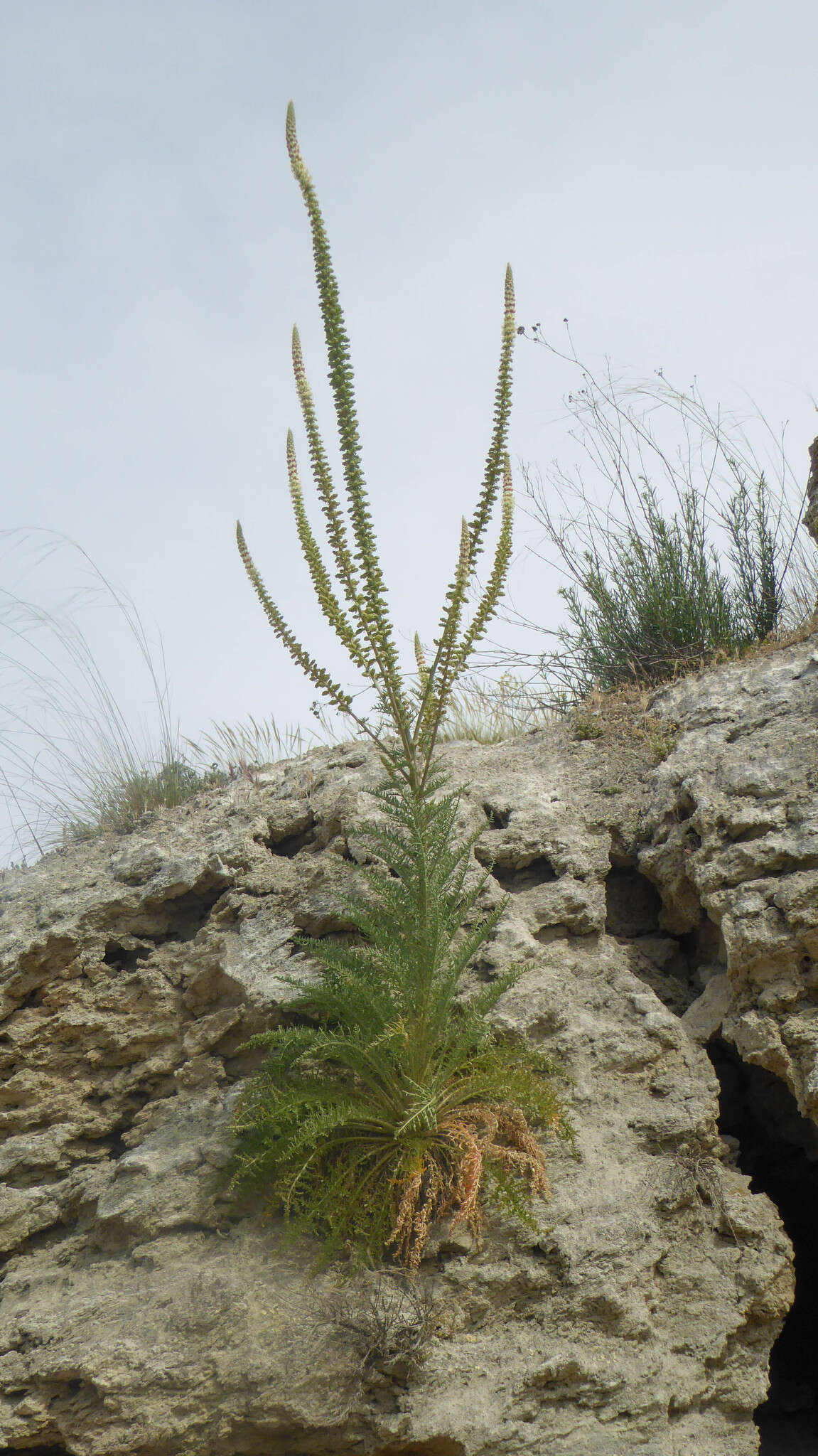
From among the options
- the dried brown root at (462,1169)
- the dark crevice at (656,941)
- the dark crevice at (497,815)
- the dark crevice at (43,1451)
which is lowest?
the dark crevice at (43,1451)

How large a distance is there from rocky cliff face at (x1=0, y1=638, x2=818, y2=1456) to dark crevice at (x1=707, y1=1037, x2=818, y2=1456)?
0.02 meters

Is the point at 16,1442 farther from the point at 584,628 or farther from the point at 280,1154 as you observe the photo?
the point at 584,628

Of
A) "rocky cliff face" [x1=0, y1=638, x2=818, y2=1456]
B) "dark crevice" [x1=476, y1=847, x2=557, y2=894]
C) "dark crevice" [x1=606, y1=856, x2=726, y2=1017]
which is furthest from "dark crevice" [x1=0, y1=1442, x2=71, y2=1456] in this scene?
"dark crevice" [x1=606, y1=856, x2=726, y2=1017]

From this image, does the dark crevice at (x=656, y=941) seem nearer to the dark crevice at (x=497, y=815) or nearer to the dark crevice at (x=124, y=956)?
the dark crevice at (x=497, y=815)

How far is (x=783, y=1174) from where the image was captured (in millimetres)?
3934

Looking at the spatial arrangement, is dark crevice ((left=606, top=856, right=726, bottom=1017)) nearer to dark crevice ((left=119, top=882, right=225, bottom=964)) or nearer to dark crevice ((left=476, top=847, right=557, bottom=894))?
dark crevice ((left=476, top=847, right=557, bottom=894))

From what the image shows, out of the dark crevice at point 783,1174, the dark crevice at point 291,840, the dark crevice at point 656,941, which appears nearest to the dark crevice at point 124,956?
the dark crevice at point 291,840

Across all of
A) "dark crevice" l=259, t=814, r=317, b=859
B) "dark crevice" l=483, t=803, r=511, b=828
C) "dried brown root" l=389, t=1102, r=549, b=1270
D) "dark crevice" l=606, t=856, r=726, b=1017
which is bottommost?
"dried brown root" l=389, t=1102, r=549, b=1270

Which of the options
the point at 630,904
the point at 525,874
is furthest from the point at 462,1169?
the point at 630,904

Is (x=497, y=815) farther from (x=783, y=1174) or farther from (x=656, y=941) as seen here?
(x=783, y=1174)

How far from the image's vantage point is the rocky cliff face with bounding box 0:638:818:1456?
9.32 feet

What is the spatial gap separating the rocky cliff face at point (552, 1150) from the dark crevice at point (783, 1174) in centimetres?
2

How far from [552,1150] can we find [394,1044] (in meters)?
0.67

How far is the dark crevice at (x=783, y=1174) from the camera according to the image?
152 inches
